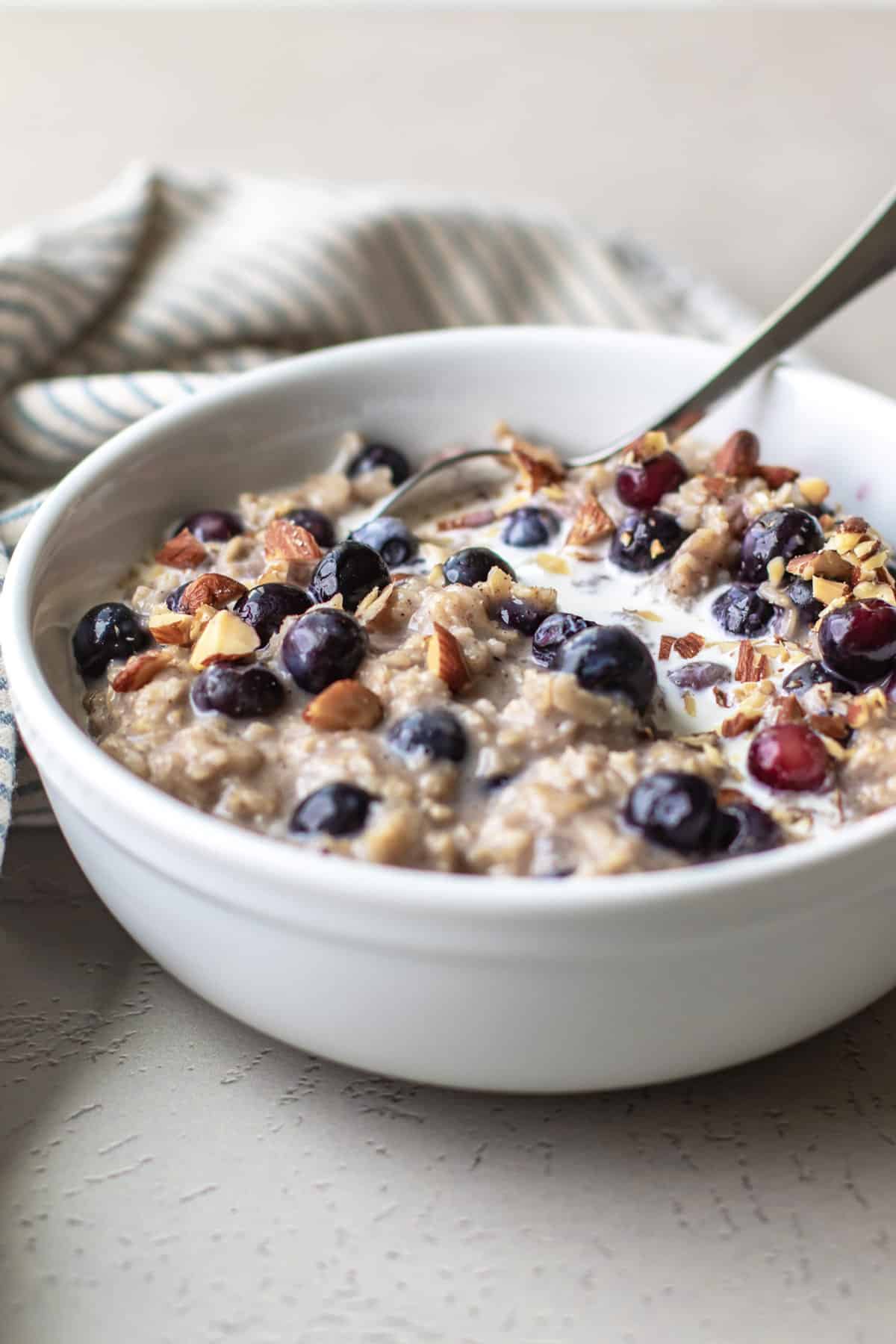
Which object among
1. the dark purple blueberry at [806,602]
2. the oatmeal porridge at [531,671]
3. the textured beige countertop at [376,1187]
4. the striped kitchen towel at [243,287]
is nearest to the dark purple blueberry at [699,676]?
the oatmeal porridge at [531,671]

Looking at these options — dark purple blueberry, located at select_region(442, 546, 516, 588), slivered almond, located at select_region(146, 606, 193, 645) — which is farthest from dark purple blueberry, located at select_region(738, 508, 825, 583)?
slivered almond, located at select_region(146, 606, 193, 645)

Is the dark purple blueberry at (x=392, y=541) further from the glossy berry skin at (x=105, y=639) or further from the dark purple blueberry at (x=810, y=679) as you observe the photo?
the dark purple blueberry at (x=810, y=679)

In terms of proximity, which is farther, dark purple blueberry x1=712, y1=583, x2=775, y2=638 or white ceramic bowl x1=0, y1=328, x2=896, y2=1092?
dark purple blueberry x1=712, y1=583, x2=775, y2=638

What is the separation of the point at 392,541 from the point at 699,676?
0.37 metres

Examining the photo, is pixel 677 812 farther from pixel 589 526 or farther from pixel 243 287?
pixel 243 287

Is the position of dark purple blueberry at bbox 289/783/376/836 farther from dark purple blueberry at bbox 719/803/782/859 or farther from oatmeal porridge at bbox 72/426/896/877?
dark purple blueberry at bbox 719/803/782/859

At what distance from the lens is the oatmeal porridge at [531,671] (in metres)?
1.13

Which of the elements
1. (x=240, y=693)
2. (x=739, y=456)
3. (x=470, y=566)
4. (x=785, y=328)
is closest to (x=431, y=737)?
(x=240, y=693)

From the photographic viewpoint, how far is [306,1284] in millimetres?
1061

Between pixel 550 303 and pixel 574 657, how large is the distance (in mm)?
1196

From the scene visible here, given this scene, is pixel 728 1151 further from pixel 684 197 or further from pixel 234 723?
pixel 684 197

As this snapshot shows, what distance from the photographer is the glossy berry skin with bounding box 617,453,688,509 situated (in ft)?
5.11

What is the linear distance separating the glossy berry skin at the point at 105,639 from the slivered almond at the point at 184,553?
0.14 metres

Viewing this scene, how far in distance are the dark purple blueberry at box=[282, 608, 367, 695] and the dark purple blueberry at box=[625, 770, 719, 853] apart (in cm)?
29
